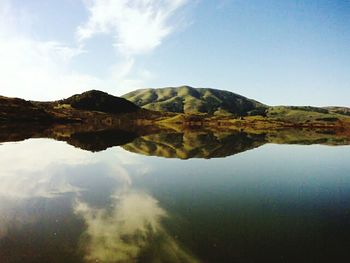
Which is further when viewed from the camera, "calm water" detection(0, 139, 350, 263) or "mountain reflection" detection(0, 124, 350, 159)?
"mountain reflection" detection(0, 124, 350, 159)

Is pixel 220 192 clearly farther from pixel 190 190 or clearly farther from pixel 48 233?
pixel 48 233

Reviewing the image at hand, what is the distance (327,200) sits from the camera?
25.9 metres

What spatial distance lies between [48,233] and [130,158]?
2879 cm

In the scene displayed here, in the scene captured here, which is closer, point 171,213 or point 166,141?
point 171,213

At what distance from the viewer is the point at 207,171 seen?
37969mm

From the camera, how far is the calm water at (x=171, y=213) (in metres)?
15.7

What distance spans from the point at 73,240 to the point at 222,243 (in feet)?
24.5

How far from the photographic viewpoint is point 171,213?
70.4 ft

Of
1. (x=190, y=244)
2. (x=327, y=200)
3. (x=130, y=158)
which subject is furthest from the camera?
(x=130, y=158)

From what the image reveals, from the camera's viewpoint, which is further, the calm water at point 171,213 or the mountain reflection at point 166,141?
the mountain reflection at point 166,141

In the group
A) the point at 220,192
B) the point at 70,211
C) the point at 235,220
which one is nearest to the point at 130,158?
the point at 220,192

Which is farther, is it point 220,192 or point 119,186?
point 119,186

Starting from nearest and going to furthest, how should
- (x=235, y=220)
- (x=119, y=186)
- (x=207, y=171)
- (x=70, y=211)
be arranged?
(x=235, y=220), (x=70, y=211), (x=119, y=186), (x=207, y=171)

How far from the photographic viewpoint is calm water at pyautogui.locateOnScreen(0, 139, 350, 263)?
15.7m
